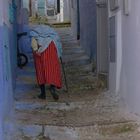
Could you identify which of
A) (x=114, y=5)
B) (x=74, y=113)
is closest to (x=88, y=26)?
(x=114, y=5)

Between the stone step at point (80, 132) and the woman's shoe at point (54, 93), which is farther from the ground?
the woman's shoe at point (54, 93)

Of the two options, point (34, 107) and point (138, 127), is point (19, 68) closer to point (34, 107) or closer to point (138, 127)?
point (34, 107)

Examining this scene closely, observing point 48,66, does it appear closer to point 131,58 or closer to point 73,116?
point 73,116

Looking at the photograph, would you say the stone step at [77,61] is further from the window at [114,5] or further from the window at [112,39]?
the window at [114,5]

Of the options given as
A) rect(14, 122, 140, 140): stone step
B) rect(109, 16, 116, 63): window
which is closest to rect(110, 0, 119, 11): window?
rect(109, 16, 116, 63): window

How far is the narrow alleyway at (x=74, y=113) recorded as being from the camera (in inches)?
266

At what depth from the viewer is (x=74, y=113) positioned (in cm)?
783

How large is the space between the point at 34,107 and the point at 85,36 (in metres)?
4.89

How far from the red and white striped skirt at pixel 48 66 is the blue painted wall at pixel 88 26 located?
2456mm

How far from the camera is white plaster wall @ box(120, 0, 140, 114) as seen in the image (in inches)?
273

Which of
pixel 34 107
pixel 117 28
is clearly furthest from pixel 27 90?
pixel 117 28

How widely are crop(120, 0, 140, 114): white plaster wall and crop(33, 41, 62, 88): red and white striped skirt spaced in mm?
1261

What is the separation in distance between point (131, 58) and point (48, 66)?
1.77 meters

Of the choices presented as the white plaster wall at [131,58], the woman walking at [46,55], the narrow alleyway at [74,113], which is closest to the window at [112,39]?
the white plaster wall at [131,58]
